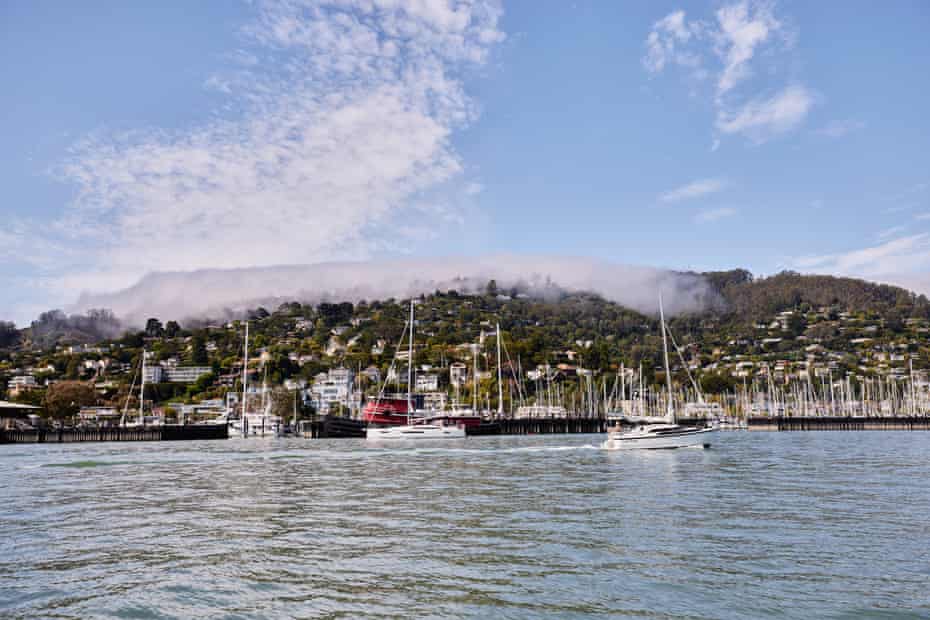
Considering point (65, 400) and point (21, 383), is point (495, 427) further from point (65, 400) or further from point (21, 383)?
point (21, 383)

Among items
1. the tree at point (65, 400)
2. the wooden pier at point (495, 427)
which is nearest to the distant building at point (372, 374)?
the tree at point (65, 400)

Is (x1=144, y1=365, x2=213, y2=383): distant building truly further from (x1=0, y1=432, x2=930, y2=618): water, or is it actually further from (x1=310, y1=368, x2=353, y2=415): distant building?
(x1=0, y1=432, x2=930, y2=618): water

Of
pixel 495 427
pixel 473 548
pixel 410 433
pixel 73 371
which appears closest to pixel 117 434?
pixel 410 433

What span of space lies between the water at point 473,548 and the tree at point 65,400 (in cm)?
9901

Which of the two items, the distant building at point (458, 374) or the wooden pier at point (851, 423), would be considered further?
the distant building at point (458, 374)

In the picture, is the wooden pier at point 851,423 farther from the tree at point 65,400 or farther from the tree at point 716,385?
the tree at point 65,400

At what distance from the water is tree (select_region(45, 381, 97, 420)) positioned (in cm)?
9901

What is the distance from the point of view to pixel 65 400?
114812mm

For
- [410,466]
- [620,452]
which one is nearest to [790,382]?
[620,452]

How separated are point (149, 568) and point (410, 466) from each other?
23.7 m

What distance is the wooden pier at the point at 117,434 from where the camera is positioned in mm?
77062

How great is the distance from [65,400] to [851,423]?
4656 inches

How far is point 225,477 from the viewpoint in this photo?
97.6 feet

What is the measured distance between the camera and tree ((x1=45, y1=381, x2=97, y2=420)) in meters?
114
